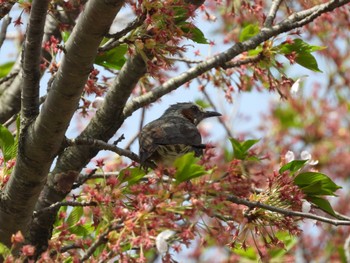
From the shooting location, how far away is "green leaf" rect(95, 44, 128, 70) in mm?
5078

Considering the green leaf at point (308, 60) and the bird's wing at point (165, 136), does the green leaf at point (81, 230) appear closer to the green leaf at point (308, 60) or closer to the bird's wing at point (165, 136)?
the bird's wing at point (165, 136)

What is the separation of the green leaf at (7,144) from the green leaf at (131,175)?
A: 71 centimetres

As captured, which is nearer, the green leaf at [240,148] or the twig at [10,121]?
the green leaf at [240,148]

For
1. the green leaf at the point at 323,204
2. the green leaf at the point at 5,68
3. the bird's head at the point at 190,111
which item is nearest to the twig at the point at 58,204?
the green leaf at the point at 323,204

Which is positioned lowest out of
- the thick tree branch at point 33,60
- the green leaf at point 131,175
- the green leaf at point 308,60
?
the green leaf at point 131,175

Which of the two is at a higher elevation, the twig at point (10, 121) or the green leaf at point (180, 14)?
the green leaf at point (180, 14)

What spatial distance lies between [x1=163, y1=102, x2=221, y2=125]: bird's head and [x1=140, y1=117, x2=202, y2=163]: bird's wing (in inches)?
55.0

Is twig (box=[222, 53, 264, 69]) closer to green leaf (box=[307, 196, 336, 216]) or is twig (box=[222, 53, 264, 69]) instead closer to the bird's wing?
the bird's wing

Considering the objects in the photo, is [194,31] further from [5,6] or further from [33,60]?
[33,60]

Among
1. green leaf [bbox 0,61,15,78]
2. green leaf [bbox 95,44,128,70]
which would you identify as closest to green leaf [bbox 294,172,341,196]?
green leaf [bbox 95,44,128,70]

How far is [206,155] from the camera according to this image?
3.70 metres

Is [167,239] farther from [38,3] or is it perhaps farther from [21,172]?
[38,3]

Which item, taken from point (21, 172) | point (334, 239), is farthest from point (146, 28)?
point (334, 239)

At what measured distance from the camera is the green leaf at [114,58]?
16.7 ft
